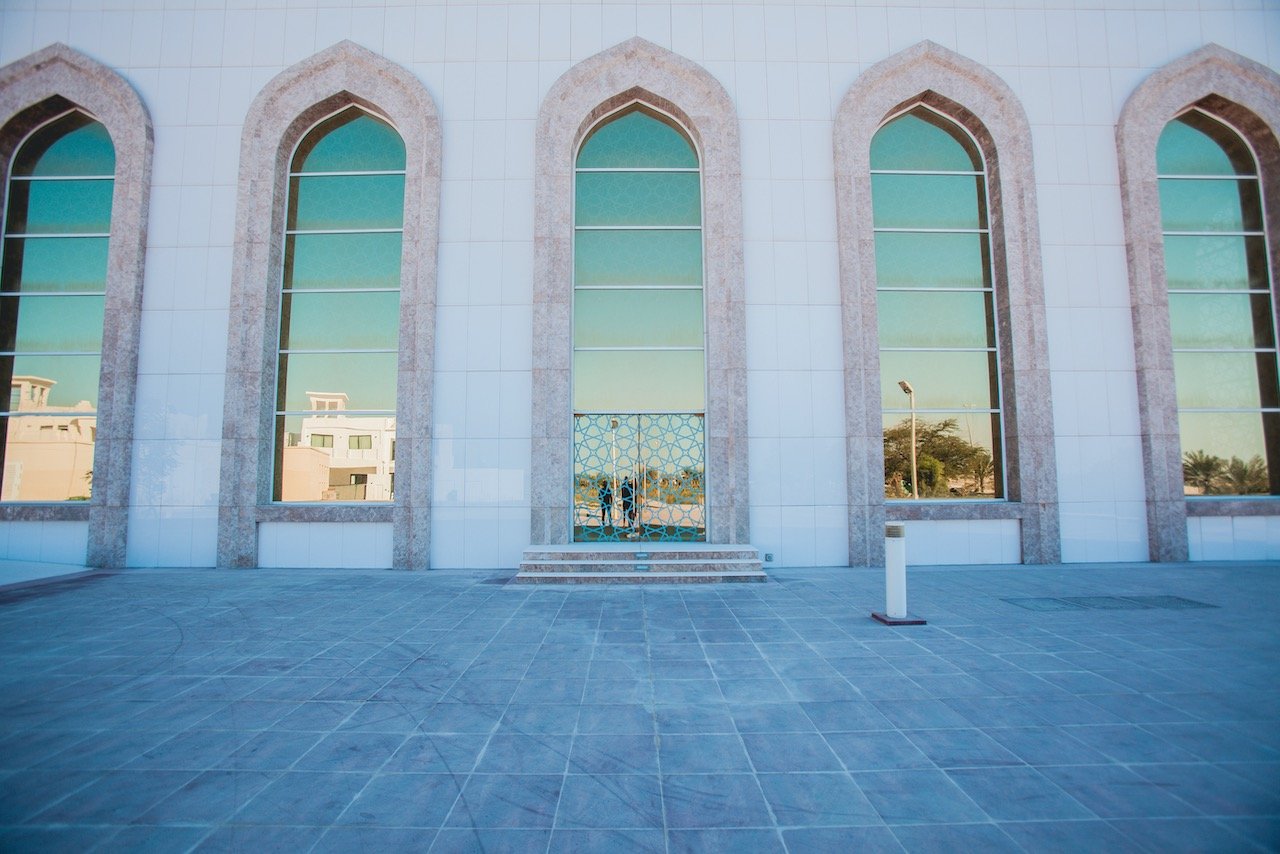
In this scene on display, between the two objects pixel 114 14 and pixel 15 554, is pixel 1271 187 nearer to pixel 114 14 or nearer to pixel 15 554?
pixel 114 14

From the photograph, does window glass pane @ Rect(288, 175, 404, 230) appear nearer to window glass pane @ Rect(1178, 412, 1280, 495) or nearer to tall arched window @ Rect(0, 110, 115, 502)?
tall arched window @ Rect(0, 110, 115, 502)

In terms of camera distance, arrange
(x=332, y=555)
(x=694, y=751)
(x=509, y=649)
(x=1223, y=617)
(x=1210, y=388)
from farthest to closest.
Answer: (x=1210, y=388) < (x=332, y=555) < (x=1223, y=617) < (x=509, y=649) < (x=694, y=751)

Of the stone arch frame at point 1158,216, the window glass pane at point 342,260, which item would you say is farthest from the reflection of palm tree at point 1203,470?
the window glass pane at point 342,260

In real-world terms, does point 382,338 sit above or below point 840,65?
below

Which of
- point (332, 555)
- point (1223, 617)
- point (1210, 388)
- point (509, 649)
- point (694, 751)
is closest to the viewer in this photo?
point (694, 751)

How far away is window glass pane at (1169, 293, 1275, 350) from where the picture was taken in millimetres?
11094

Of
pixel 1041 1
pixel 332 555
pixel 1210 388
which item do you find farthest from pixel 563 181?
pixel 1210 388

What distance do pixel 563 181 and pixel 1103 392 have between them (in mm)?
10799

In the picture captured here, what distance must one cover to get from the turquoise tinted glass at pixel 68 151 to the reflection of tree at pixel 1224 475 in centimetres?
2158

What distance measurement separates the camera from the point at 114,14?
1111cm

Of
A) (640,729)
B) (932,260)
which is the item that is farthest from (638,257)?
(640,729)

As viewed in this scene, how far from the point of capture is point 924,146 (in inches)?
451

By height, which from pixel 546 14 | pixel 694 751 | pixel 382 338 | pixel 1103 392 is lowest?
pixel 694 751

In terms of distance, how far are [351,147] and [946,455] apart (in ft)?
42.7
